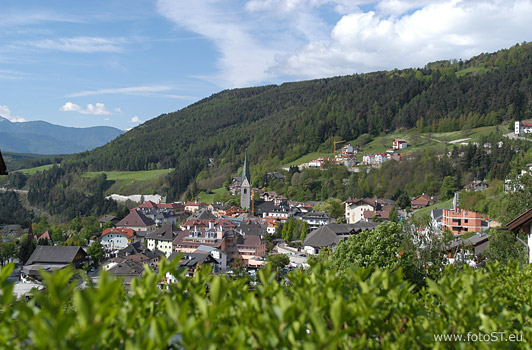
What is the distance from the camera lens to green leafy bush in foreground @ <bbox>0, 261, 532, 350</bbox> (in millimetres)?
2322

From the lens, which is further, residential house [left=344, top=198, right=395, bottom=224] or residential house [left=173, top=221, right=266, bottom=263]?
residential house [left=344, top=198, right=395, bottom=224]

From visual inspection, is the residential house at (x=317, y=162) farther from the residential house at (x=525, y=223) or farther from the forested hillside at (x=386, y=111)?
the residential house at (x=525, y=223)

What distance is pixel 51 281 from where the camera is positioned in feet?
7.63

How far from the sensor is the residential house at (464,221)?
42.5 meters

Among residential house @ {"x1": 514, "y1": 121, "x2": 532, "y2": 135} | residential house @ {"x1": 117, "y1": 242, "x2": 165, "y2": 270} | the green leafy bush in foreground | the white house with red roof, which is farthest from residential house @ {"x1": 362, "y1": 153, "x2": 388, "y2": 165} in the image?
the green leafy bush in foreground

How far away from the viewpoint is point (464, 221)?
43.1 meters

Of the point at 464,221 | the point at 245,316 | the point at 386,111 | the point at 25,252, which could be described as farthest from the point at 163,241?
the point at 386,111

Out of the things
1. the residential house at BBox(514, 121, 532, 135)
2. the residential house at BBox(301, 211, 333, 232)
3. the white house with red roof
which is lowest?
the white house with red roof

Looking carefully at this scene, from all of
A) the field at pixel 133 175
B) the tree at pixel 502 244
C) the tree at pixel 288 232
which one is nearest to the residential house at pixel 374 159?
the tree at pixel 288 232

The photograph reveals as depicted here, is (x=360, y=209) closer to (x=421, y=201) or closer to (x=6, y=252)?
(x=421, y=201)

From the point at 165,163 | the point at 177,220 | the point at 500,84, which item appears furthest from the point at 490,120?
the point at 165,163

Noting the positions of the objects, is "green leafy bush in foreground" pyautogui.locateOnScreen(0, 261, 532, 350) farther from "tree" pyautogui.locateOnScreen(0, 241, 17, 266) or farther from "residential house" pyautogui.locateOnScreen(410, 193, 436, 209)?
"residential house" pyautogui.locateOnScreen(410, 193, 436, 209)

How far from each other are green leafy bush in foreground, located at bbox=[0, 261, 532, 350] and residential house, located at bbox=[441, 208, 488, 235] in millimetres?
42106

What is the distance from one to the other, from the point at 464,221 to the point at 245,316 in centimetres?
4482
